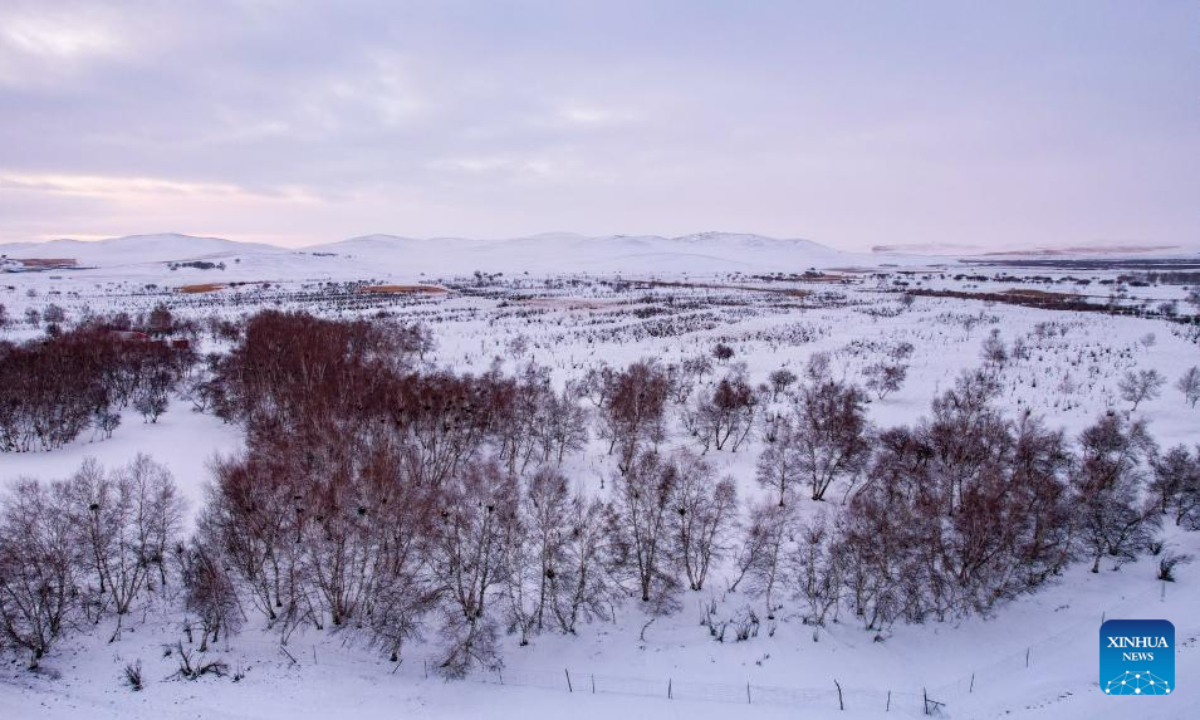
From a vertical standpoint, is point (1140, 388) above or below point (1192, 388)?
above

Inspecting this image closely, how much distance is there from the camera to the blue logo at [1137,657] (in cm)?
2202

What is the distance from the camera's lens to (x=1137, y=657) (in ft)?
77.7

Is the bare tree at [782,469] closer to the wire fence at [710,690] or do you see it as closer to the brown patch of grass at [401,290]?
the wire fence at [710,690]

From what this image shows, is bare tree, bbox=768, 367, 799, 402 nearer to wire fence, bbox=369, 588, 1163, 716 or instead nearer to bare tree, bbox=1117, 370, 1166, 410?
bare tree, bbox=1117, 370, 1166, 410

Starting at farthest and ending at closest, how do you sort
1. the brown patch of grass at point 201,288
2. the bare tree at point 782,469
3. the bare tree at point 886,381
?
the brown patch of grass at point 201,288 < the bare tree at point 886,381 < the bare tree at point 782,469

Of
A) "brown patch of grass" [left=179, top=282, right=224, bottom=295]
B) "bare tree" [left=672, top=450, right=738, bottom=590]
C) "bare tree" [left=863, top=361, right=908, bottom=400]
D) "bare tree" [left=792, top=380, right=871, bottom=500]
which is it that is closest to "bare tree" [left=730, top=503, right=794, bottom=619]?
"bare tree" [left=672, top=450, right=738, bottom=590]

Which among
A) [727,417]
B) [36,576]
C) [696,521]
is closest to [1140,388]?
[727,417]

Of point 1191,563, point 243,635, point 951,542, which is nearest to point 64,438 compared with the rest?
point 243,635

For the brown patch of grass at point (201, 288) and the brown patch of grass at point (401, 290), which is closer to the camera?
the brown patch of grass at point (201, 288)

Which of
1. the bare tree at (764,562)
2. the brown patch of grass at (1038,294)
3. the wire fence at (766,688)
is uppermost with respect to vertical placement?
the brown patch of grass at (1038,294)

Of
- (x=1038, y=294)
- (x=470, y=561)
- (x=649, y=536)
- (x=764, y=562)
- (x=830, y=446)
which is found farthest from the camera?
(x=1038, y=294)

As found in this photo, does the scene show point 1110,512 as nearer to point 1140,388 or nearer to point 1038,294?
point 1140,388

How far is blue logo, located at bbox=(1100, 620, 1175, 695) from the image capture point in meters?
22.0

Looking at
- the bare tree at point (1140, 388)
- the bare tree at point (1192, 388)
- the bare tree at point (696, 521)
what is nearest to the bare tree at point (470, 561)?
the bare tree at point (696, 521)
